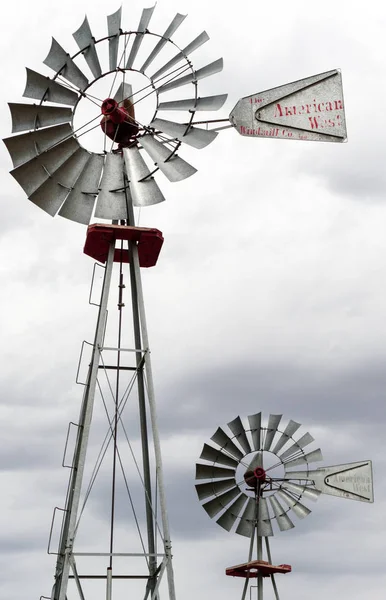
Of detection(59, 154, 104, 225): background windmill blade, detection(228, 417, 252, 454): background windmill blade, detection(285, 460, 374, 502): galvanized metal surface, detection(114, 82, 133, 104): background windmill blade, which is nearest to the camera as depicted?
detection(59, 154, 104, 225): background windmill blade

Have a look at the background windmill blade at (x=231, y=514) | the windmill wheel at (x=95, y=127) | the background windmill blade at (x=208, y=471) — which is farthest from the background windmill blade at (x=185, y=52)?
the background windmill blade at (x=231, y=514)

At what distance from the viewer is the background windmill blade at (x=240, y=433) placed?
876 inches

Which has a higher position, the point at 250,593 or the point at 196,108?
the point at 196,108

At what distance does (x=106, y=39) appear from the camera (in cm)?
1644

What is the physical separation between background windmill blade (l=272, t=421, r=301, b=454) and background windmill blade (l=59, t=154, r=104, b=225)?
821cm

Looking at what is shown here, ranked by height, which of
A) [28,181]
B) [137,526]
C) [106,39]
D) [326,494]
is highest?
[106,39]

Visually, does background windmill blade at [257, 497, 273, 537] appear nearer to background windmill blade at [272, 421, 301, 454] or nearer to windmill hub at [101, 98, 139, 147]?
background windmill blade at [272, 421, 301, 454]

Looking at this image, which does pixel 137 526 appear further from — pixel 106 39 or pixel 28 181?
pixel 106 39

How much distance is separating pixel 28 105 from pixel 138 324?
12.4 ft

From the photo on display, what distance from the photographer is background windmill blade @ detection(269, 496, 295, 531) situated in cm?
2197

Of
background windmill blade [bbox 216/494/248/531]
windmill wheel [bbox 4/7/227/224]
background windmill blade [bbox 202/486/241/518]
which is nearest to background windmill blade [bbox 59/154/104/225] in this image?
windmill wheel [bbox 4/7/227/224]

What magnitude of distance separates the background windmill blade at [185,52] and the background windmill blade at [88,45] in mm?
893

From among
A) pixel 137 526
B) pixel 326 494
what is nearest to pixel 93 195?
pixel 137 526

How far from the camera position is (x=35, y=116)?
16.0 meters
